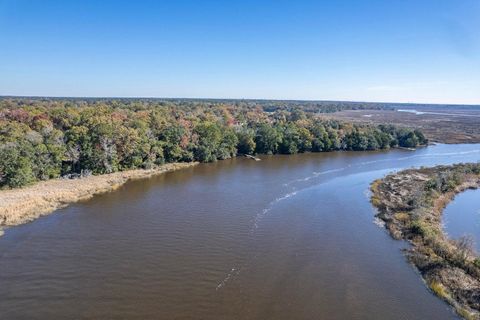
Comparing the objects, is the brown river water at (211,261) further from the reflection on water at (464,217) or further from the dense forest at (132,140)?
the dense forest at (132,140)

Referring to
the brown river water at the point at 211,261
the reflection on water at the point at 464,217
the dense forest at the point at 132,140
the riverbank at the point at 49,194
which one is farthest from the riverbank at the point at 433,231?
the riverbank at the point at 49,194

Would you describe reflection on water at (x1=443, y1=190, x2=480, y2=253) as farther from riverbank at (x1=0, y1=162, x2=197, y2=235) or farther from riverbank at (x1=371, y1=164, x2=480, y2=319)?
riverbank at (x1=0, y1=162, x2=197, y2=235)

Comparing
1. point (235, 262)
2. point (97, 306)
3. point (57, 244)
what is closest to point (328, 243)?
point (235, 262)

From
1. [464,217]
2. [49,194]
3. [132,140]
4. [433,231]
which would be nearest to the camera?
[433,231]

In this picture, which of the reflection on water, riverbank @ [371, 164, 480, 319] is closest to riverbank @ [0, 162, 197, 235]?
riverbank @ [371, 164, 480, 319]

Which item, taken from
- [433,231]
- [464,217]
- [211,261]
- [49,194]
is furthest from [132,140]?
[464,217]

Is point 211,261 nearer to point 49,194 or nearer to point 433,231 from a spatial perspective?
point 433,231

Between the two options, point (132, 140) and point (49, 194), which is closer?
point (49, 194)
